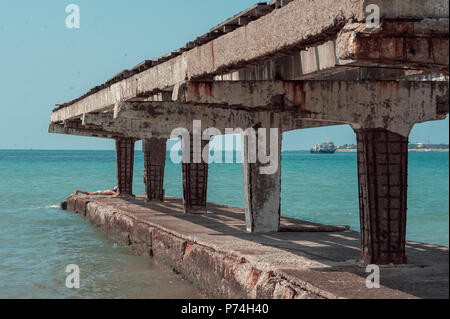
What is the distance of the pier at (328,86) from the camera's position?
773 centimetres

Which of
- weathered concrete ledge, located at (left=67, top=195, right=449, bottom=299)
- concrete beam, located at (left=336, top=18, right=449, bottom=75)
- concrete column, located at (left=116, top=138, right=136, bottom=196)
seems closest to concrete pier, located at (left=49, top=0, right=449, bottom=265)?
concrete beam, located at (left=336, top=18, right=449, bottom=75)

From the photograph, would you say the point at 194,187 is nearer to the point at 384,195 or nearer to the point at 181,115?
the point at 181,115

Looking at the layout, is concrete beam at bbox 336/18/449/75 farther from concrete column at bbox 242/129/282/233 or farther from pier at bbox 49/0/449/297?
concrete column at bbox 242/129/282/233

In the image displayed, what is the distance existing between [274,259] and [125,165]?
871 inches

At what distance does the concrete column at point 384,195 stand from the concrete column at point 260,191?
449 cm

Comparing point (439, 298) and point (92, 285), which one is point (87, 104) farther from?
point (439, 298)

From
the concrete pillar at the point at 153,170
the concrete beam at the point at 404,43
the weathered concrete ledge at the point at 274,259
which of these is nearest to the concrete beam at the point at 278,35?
the concrete beam at the point at 404,43

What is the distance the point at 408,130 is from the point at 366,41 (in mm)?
4039

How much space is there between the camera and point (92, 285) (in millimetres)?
14773

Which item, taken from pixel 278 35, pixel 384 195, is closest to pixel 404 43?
pixel 278 35

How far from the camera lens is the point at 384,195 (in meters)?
11.1

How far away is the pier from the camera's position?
773 cm

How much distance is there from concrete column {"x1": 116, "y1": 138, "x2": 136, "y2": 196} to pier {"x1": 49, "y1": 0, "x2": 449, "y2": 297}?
15424mm
